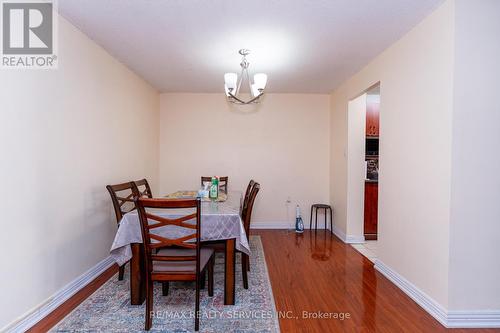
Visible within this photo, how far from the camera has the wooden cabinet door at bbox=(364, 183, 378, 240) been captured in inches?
161

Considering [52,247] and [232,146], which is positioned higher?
[232,146]

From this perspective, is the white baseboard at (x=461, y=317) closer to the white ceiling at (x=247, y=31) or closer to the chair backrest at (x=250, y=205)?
the chair backrest at (x=250, y=205)

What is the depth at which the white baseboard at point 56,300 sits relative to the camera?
1.79 metres

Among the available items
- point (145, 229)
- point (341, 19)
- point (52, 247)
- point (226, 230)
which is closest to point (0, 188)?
point (52, 247)

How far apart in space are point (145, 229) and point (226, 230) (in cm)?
60

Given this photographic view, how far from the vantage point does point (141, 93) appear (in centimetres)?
390

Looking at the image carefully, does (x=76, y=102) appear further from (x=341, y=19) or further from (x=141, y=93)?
(x=341, y=19)

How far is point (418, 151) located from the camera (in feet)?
7.56

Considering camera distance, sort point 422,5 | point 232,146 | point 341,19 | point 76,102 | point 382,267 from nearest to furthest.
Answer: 1. point 422,5
2. point 341,19
3. point 76,102
4. point 382,267
5. point 232,146

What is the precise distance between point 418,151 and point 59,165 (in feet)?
10.1

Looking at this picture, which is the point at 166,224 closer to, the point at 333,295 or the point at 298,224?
the point at 333,295

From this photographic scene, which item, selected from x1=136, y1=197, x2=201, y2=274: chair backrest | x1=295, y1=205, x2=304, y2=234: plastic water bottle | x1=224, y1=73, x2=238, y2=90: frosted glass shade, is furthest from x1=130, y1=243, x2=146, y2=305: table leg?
x1=295, y1=205, x2=304, y2=234: plastic water bottle

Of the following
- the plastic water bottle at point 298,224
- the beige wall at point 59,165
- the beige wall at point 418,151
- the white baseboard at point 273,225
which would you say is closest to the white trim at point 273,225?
the white baseboard at point 273,225

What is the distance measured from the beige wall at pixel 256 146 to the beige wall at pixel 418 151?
5.52 ft
